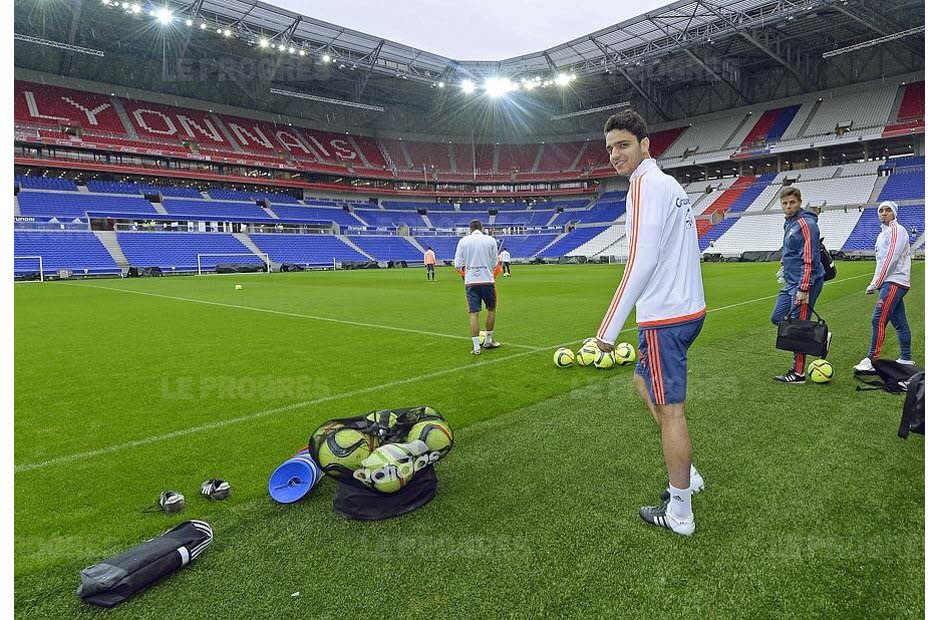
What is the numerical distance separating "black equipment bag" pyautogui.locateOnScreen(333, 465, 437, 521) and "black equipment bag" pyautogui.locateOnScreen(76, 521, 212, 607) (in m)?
0.78

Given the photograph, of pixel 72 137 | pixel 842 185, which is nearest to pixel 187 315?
pixel 72 137

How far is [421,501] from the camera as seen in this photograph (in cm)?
336

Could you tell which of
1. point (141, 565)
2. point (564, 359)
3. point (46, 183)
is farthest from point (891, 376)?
point (46, 183)

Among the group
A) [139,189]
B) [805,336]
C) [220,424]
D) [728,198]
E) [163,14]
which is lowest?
[220,424]

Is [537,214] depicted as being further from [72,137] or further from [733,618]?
[733,618]

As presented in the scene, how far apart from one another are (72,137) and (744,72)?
225ft

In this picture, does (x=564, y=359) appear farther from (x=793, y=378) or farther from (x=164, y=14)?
(x=164, y=14)

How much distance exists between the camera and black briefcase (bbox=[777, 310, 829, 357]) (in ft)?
18.6

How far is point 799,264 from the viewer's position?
6.00 meters

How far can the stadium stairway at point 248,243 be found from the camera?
48.7 metres

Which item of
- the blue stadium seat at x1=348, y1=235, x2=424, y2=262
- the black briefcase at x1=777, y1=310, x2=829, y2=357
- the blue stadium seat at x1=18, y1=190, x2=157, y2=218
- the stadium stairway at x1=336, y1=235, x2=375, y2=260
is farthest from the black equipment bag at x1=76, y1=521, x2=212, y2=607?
the blue stadium seat at x1=348, y1=235, x2=424, y2=262

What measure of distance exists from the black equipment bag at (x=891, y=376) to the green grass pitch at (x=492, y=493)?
16 cm

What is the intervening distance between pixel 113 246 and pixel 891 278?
49981 millimetres

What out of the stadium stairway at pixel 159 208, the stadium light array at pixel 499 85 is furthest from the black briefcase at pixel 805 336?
the stadium stairway at pixel 159 208
